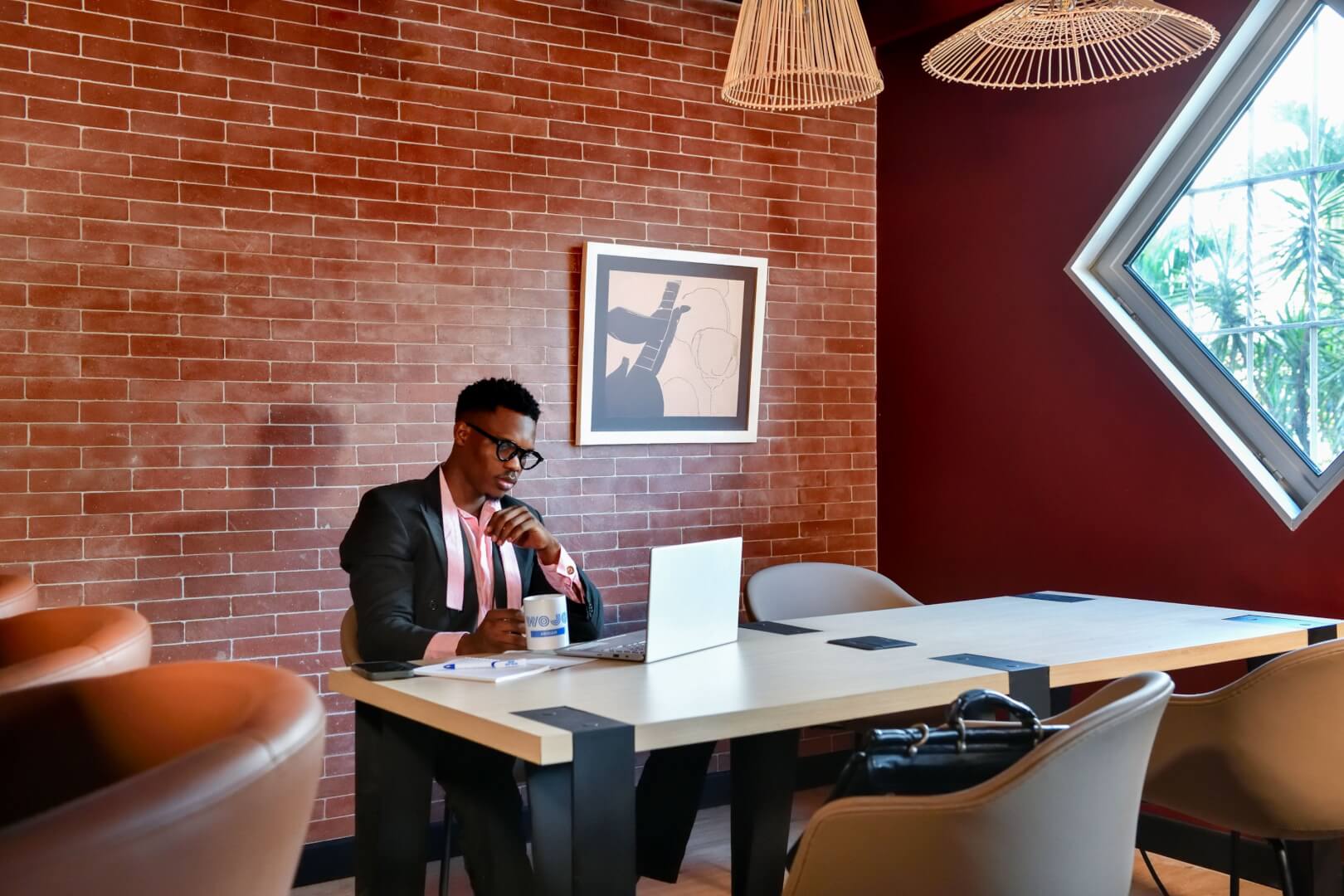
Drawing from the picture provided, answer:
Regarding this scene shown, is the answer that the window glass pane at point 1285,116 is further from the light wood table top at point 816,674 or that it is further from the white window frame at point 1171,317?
the light wood table top at point 816,674

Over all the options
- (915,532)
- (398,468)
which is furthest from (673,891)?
(915,532)

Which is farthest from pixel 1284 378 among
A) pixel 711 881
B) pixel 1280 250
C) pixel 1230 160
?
pixel 711 881

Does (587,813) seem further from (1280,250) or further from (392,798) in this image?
(1280,250)

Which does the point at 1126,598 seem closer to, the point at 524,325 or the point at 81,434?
the point at 524,325

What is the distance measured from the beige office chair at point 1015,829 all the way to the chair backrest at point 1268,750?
802 mm

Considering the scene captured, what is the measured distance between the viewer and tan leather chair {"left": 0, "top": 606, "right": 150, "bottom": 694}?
4.72 ft

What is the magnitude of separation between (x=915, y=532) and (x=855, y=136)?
159cm

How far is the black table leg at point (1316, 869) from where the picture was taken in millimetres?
2869

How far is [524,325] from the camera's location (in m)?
4.17

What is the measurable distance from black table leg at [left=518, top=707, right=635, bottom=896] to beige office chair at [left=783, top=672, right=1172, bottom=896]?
29 cm

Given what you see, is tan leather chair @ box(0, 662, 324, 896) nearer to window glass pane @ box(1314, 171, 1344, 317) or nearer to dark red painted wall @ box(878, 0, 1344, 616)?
dark red painted wall @ box(878, 0, 1344, 616)

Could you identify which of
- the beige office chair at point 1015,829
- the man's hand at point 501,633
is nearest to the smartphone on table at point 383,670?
the man's hand at point 501,633

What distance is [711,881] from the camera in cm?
372

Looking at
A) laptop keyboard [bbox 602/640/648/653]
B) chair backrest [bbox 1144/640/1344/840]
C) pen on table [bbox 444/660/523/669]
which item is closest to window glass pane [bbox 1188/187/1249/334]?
chair backrest [bbox 1144/640/1344/840]
